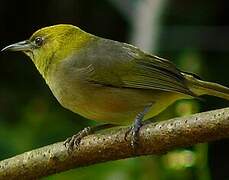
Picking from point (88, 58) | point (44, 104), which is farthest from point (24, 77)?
point (88, 58)

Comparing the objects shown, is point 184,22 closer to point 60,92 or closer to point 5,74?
point 5,74

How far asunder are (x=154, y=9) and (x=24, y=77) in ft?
4.76

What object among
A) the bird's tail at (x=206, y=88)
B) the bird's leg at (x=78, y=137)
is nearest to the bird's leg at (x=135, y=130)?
the bird's leg at (x=78, y=137)

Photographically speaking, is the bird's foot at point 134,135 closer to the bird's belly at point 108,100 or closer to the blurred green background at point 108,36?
the bird's belly at point 108,100

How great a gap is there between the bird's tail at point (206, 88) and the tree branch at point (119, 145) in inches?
41.8

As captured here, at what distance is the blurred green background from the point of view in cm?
523

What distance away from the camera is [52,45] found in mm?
4320

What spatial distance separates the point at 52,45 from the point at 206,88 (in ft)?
3.25

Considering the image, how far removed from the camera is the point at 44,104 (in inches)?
228

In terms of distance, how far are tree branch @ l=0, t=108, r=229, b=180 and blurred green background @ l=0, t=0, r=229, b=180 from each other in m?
0.99

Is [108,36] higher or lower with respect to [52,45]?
lower

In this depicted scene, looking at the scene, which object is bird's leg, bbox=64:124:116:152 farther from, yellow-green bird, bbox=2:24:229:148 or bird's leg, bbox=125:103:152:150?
bird's leg, bbox=125:103:152:150

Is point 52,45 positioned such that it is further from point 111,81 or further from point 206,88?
point 206,88

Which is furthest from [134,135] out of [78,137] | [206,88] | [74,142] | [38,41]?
[38,41]
